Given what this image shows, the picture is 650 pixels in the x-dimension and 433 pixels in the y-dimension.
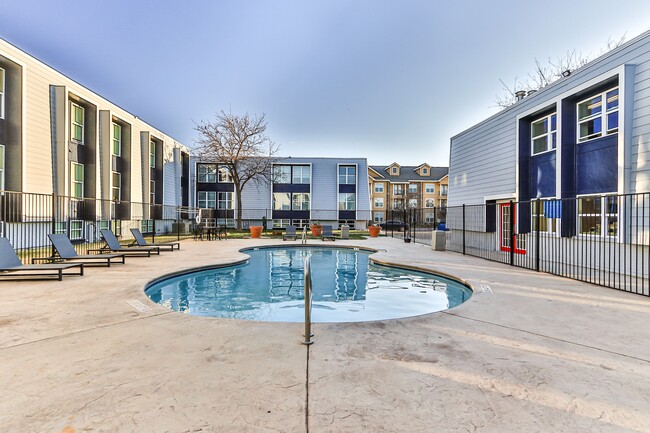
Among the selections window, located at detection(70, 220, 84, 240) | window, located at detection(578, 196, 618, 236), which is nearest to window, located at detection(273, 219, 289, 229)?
window, located at detection(70, 220, 84, 240)

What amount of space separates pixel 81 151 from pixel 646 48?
77.1 feet

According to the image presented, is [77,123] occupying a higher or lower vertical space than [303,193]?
higher

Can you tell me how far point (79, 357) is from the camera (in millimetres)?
3236

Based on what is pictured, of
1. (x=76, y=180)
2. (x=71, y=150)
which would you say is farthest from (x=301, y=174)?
(x=71, y=150)

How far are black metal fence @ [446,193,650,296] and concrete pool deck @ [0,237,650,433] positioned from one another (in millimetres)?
3623

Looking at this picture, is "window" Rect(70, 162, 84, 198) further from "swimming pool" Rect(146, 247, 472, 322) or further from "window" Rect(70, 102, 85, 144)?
"swimming pool" Rect(146, 247, 472, 322)

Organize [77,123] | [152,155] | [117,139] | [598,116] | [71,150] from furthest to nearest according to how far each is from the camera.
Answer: [152,155]
[117,139]
[77,123]
[71,150]
[598,116]

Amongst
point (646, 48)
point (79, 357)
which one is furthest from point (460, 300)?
point (646, 48)

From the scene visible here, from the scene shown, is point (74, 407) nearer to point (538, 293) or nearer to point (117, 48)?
point (538, 293)

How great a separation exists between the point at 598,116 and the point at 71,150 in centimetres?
2276

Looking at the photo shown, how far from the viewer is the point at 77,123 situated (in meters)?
17.2

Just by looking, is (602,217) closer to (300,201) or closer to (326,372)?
(326,372)

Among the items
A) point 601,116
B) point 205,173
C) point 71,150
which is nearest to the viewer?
point 601,116

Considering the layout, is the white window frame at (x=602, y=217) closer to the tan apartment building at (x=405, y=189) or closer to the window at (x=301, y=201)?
the window at (x=301, y=201)
